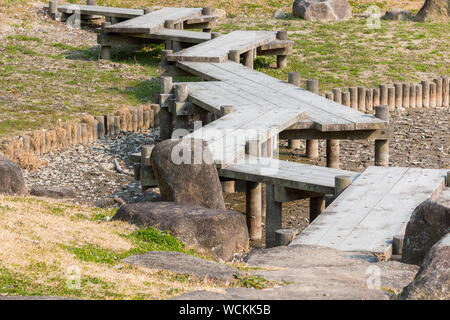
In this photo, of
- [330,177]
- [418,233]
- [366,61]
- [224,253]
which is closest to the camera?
[418,233]

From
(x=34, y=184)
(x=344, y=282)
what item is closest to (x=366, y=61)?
(x=34, y=184)

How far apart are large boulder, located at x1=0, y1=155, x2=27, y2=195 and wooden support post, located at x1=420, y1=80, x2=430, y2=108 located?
465 inches

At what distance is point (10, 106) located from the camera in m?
19.1

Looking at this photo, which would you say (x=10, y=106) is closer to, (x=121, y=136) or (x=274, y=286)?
(x=121, y=136)

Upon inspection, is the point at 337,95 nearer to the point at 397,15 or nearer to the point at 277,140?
the point at 277,140

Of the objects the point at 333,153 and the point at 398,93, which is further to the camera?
the point at 398,93

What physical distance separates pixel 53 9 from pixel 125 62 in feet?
13.9

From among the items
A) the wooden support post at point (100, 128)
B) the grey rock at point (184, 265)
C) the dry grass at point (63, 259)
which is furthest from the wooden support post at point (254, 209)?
the wooden support post at point (100, 128)

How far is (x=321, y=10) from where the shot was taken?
27312mm

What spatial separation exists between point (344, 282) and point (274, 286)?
657mm

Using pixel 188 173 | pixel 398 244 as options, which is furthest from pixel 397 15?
pixel 398 244

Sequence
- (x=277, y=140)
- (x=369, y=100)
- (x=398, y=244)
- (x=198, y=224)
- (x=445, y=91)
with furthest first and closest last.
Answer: (x=445, y=91) < (x=369, y=100) < (x=277, y=140) < (x=198, y=224) < (x=398, y=244)

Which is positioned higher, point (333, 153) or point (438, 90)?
point (438, 90)
